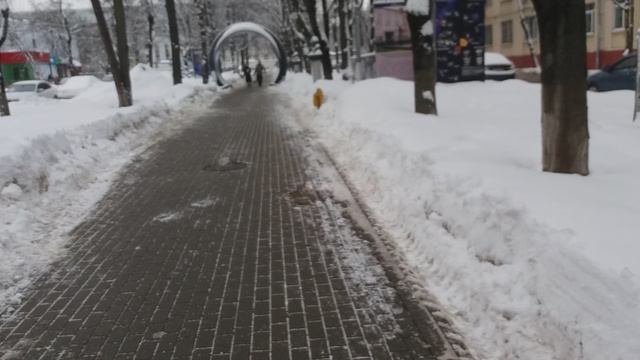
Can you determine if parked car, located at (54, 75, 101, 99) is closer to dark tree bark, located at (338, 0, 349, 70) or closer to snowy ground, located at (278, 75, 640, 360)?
dark tree bark, located at (338, 0, 349, 70)

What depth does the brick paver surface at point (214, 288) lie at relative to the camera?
4.33m

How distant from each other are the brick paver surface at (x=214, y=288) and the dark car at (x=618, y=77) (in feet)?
36.2

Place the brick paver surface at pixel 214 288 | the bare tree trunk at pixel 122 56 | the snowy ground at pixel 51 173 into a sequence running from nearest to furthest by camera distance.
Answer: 1. the brick paver surface at pixel 214 288
2. the snowy ground at pixel 51 173
3. the bare tree trunk at pixel 122 56

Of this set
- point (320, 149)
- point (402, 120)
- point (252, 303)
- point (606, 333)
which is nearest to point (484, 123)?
point (402, 120)

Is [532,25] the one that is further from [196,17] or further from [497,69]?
[196,17]

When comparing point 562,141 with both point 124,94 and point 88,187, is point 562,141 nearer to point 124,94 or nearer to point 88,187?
point 88,187

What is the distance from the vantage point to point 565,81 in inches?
232

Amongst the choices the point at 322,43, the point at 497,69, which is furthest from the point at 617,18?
the point at 322,43

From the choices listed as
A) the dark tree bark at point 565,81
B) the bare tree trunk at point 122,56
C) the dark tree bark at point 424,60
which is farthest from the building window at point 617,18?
the dark tree bark at point 565,81

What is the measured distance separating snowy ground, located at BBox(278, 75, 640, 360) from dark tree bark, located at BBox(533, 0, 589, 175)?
32 cm

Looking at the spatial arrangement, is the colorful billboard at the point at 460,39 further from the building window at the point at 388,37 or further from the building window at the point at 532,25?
the building window at the point at 532,25

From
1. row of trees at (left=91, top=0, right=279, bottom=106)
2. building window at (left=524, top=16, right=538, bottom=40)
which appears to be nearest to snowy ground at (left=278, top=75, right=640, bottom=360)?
row of trees at (left=91, top=0, right=279, bottom=106)

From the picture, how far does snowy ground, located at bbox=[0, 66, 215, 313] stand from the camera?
6.42 m

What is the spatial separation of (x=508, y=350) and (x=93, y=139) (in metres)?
10.9
